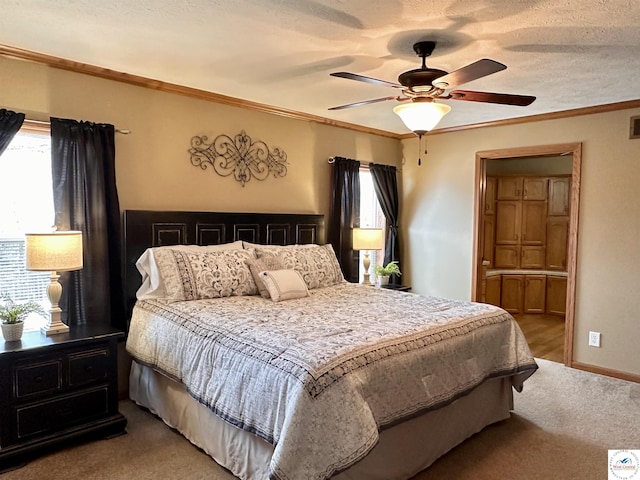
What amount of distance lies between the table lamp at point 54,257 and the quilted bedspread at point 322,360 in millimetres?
524

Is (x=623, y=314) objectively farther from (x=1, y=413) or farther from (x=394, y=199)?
(x=1, y=413)

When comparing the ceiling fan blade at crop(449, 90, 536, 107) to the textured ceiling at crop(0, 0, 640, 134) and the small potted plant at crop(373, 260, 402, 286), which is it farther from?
the small potted plant at crop(373, 260, 402, 286)

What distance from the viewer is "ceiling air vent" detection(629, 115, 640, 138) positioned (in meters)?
3.88

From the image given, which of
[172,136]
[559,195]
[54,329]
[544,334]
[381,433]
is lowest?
[544,334]

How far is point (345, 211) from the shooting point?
494 cm

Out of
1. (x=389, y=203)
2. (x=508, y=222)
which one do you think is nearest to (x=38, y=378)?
(x=389, y=203)

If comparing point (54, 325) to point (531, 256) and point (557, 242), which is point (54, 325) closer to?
point (531, 256)

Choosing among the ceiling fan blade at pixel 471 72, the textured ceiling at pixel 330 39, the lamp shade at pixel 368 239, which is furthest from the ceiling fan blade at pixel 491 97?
the lamp shade at pixel 368 239

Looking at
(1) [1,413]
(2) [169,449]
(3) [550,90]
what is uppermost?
(3) [550,90]

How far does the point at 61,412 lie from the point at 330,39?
2685mm

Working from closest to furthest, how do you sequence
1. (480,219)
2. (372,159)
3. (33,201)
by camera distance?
(33,201), (480,219), (372,159)

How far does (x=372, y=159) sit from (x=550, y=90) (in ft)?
7.13

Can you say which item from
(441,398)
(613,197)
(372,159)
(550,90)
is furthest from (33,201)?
(613,197)

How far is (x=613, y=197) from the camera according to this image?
405 cm
